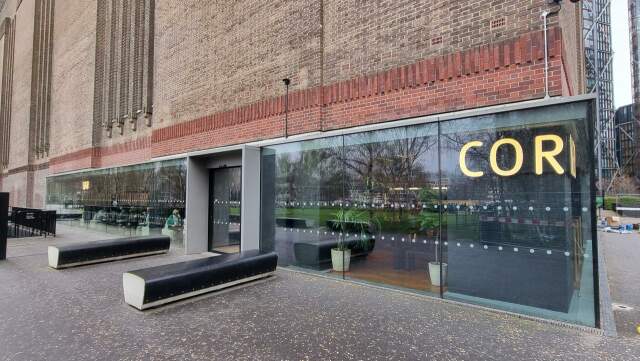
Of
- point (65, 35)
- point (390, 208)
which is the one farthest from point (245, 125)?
point (65, 35)

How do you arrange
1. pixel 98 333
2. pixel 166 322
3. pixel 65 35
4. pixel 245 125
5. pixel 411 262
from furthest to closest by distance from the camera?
1. pixel 65 35
2. pixel 245 125
3. pixel 411 262
4. pixel 166 322
5. pixel 98 333

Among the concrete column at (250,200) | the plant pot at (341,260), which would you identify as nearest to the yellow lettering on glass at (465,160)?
the plant pot at (341,260)

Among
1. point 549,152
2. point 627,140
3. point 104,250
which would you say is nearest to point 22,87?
point 104,250

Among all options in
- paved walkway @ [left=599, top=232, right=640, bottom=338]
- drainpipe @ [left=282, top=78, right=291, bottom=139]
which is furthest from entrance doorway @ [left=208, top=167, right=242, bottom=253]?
paved walkway @ [left=599, top=232, right=640, bottom=338]

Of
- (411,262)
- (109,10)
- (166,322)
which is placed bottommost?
(166,322)

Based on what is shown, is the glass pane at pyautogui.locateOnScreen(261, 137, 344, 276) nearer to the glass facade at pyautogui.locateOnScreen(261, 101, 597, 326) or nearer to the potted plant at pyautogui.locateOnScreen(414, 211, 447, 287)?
the glass facade at pyautogui.locateOnScreen(261, 101, 597, 326)

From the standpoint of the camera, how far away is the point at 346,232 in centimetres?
744

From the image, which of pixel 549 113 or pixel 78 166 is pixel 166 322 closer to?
pixel 549 113

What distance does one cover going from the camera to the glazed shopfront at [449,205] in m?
4.83

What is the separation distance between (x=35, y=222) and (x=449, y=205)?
56.2ft

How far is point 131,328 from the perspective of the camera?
4.50 meters

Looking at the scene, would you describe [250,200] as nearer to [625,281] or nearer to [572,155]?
[572,155]

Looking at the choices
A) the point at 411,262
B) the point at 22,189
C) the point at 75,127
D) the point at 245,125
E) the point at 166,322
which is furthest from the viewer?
the point at 22,189

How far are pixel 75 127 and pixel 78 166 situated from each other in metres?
2.71
